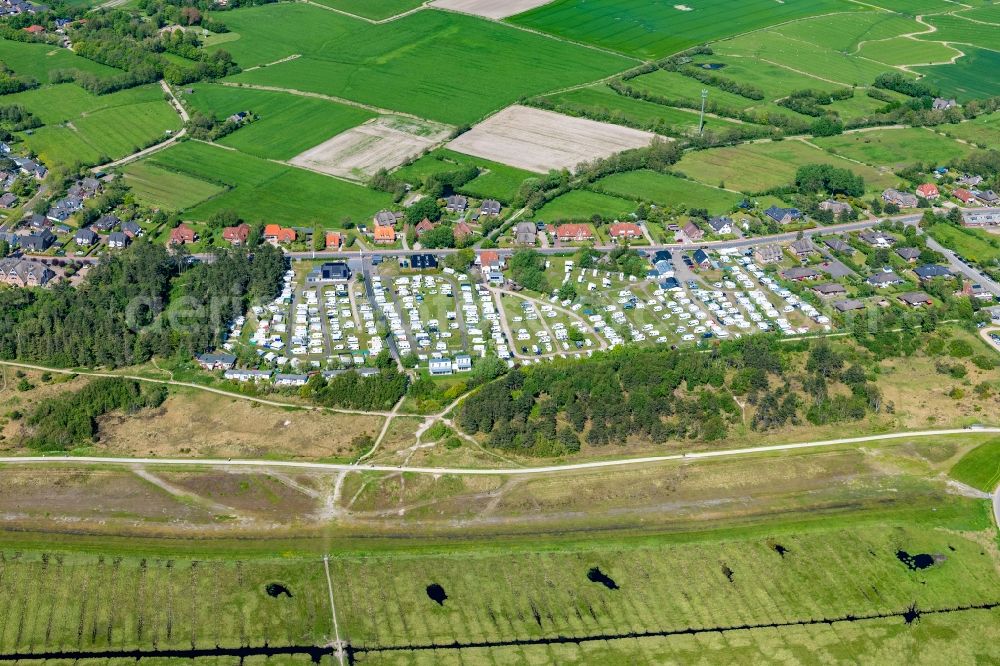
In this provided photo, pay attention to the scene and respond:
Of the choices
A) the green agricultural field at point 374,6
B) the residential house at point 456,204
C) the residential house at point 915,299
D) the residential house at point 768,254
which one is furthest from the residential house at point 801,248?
the green agricultural field at point 374,6

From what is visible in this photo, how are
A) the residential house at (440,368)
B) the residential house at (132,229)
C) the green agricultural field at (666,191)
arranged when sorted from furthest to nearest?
the green agricultural field at (666,191)
the residential house at (132,229)
the residential house at (440,368)

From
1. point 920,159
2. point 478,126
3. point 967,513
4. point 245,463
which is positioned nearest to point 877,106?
point 920,159

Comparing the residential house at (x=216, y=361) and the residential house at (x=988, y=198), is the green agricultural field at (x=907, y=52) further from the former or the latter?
the residential house at (x=216, y=361)

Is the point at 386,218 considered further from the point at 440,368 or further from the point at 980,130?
the point at 980,130

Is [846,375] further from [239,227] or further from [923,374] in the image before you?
[239,227]

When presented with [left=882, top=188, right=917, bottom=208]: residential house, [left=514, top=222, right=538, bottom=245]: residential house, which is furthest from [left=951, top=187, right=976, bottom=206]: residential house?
[left=514, top=222, right=538, bottom=245]: residential house
